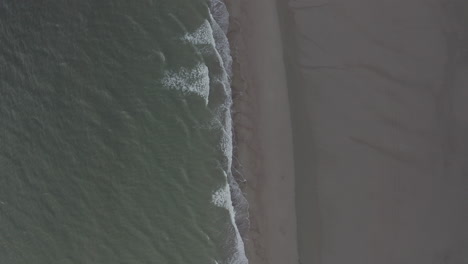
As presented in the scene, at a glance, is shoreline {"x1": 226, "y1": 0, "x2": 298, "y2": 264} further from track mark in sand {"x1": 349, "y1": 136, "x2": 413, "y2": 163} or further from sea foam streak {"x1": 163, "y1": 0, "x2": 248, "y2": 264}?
track mark in sand {"x1": 349, "y1": 136, "x2": 413, "y2": 163}

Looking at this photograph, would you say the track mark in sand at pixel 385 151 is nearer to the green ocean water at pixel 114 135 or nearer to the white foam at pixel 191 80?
the green ocean water at pixel 114 135

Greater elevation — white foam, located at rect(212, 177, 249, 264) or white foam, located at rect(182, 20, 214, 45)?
white foam, located at rect(182, 20, 214, 45)

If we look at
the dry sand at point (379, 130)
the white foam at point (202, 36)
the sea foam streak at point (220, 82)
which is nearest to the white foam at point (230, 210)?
the sea foam streak at point (220, 82)

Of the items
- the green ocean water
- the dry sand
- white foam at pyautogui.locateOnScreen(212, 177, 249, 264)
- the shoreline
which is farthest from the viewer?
the green ocean water

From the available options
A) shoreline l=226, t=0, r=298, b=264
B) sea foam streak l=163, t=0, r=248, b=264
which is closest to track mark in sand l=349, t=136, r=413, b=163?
shoreline l=226, t=0, r=298, b=264

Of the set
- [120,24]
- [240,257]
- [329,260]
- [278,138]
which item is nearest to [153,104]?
[120,24]

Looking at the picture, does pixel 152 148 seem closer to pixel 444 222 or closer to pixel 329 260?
pixel 329 260
